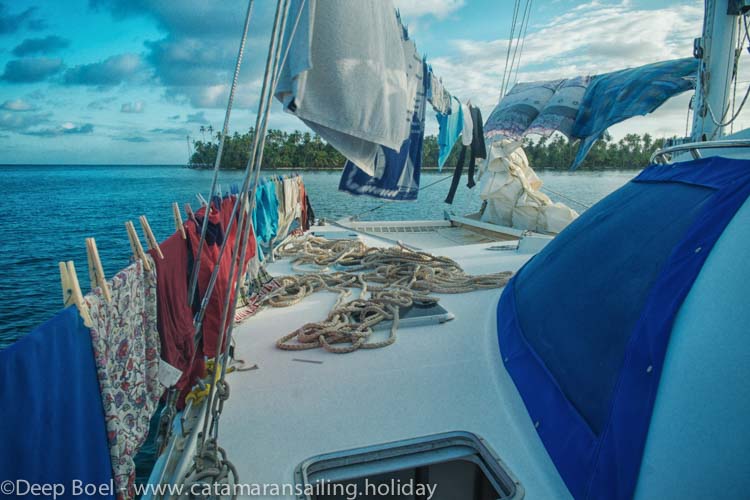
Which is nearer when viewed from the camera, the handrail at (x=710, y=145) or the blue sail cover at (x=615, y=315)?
the blue sail cover at (x=615, y=315)

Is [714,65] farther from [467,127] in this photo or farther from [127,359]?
[127,359]

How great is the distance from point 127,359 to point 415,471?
1415mm

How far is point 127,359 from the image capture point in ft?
5.73

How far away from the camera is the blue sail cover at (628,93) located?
5457 millimetres

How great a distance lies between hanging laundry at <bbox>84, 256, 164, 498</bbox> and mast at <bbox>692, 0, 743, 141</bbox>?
5.08 metres

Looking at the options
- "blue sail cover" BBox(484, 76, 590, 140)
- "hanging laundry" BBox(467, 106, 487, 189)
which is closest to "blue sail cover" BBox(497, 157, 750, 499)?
"blue sail cover" BBox(484, 76, 590, 140)

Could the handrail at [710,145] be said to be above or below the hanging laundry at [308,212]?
above

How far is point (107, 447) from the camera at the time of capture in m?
1.49

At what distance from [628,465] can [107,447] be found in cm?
171

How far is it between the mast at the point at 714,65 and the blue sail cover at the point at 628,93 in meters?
0.89

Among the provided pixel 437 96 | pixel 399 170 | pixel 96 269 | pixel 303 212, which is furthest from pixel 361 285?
pixel 303 212

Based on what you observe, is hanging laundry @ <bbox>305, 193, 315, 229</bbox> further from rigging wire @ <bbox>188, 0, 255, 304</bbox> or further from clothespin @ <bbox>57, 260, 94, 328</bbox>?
clothespin @ <bbox>57, 260, 94, 328</bbox>

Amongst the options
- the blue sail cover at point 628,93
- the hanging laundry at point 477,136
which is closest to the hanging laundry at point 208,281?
the blue sail cover at point 628,93

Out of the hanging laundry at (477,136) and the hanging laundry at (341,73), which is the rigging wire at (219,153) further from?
the hanging laundry at (477,136)
